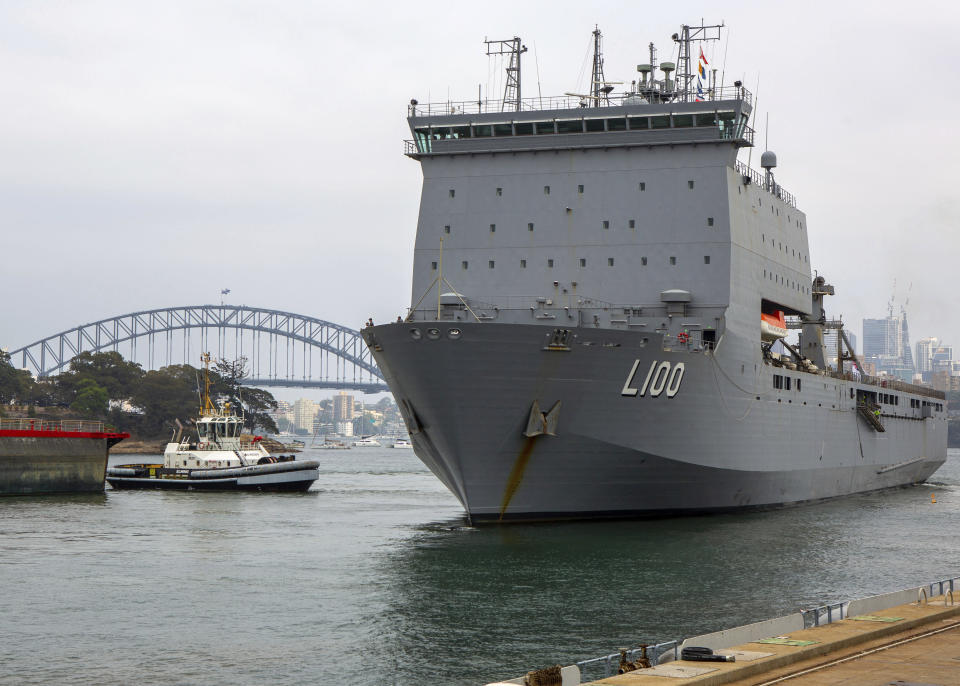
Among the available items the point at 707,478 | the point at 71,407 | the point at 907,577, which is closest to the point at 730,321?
the point at 707,478

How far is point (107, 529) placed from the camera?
33.2 meters

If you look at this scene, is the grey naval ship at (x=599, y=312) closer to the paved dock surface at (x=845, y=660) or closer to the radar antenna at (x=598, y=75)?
the radar antenna at (x=598, y=75)

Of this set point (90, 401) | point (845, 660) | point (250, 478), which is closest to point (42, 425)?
point (250, 478)

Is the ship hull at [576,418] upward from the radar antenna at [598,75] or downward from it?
downward

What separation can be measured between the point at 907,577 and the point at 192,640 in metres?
14.6

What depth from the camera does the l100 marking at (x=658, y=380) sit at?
28234 mm

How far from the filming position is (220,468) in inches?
2120

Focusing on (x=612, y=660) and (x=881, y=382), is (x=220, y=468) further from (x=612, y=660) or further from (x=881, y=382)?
(x=612, y=660)

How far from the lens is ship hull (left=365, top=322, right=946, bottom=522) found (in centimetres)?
2700

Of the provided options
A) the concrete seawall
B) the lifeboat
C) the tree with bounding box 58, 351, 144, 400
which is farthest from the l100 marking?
the tree with bounding box 58, 351, 144, 400

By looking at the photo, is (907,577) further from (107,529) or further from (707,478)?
(107,529)

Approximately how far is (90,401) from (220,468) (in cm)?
6810

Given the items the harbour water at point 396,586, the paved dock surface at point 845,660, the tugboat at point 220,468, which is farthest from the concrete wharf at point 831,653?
the tugboat at point 220,468

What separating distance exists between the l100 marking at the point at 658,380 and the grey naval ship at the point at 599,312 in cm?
5
